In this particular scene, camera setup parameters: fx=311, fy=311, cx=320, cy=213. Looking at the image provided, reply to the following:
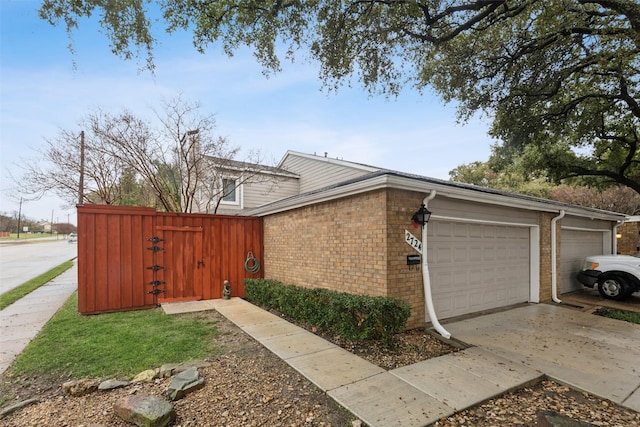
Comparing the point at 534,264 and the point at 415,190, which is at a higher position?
the point at 415,190

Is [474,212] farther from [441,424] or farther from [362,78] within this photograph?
[441,424]

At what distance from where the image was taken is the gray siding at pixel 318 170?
39.2 ft

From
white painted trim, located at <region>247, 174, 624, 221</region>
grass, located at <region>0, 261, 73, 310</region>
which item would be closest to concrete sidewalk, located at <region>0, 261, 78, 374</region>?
grass, located at <region>0, 261, 73, 310</region>

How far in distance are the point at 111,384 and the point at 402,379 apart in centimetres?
310

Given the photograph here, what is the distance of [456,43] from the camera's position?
274 inches

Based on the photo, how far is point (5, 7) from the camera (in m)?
4.29

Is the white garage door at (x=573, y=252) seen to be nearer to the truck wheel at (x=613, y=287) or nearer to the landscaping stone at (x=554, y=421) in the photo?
the truck wheel at (x=613, y=287)

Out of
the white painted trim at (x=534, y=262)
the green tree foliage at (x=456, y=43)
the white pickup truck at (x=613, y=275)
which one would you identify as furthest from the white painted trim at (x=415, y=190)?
the green tree foliage at (x=456, y=43)

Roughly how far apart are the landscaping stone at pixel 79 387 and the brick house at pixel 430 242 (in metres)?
3.66

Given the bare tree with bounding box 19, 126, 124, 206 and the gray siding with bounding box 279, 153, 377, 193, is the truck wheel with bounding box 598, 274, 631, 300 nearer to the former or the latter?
the gray siding with bounding box 279, 153, 377, 193

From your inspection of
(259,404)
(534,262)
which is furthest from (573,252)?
(259,404)

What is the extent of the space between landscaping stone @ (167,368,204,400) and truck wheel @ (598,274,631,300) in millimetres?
9641

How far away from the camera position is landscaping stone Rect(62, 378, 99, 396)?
3.14 metres

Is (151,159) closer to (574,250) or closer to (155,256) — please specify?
(155,256)
